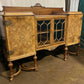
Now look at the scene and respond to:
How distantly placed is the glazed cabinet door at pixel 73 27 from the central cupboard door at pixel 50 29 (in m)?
0.12

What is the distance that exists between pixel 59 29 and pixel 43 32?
38 centimetres

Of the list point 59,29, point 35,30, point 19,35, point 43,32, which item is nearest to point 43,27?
point 43,32

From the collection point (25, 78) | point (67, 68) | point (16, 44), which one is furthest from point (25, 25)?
point (67, 68)

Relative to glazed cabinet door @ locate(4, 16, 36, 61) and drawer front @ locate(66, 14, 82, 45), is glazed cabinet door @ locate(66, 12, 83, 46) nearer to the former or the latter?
drawer front @ locate(66, 14, 82, 45)

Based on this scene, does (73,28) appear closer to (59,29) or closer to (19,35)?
(59,29)

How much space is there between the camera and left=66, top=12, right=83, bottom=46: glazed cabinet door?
2074 mm

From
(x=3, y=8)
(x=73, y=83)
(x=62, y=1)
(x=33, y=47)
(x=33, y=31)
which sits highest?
(x=62, y=1)

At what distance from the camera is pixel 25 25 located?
1.59 meters

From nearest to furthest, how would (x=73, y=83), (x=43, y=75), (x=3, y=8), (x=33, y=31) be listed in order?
(x=73, y=83) < (x=33, y=31) < (x=43, y=75) < (x=3, y=8)

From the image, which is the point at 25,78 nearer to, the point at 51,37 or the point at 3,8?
the point at 51,37

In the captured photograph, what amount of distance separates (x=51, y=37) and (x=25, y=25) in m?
0.59

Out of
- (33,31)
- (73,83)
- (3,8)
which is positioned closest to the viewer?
(73,83)

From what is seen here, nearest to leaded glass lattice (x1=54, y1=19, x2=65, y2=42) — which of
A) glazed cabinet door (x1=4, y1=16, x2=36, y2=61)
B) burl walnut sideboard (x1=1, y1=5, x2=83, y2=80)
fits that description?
burl walnut sideboard (x1=1, y1=5, x2=83, y2=80)

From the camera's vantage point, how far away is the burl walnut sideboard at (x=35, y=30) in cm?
151
